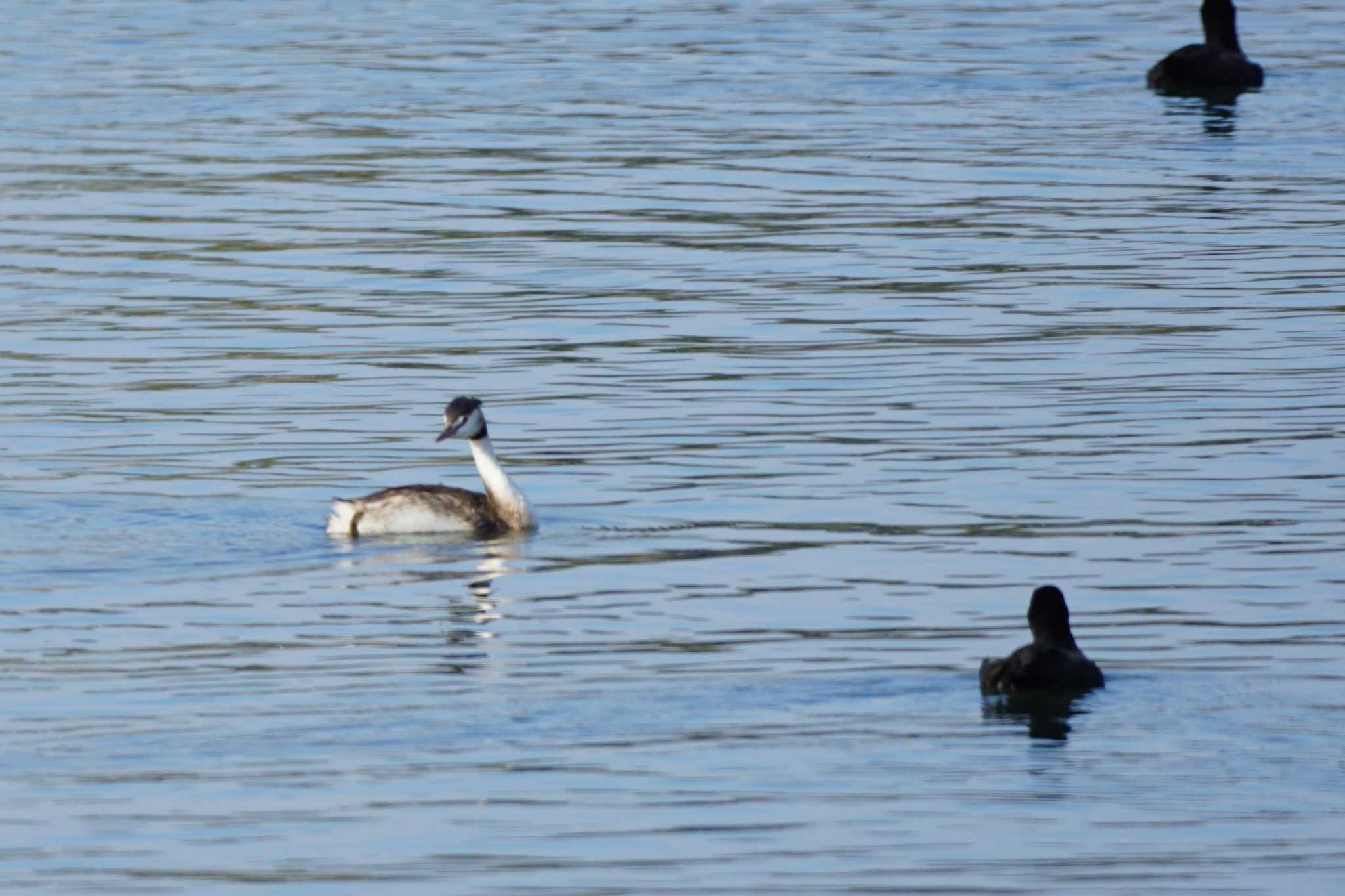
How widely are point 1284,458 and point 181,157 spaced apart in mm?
17747

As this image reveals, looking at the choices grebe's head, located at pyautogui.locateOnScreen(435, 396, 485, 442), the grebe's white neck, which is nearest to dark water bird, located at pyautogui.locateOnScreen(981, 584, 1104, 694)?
the grebe's white neck

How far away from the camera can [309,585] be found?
16078mm

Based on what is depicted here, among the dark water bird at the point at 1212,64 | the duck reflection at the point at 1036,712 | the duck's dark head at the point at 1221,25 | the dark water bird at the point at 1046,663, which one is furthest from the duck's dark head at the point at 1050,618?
the duck's dark head at the point at 1221,25

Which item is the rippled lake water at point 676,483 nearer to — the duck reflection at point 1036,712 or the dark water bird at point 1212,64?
the duck reflection at point 1036,712

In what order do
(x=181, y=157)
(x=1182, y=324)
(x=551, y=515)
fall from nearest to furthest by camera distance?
(x=551, y=515) < (x=1182, y=324) < (x=181, y=157)

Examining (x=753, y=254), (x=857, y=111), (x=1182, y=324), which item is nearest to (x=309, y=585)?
(x=1182, y=324)

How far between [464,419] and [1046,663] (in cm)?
575

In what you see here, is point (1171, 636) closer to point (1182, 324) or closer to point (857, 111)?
point (1182, 324)

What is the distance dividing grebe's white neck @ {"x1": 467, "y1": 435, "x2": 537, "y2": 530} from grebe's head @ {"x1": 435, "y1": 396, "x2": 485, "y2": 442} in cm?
20

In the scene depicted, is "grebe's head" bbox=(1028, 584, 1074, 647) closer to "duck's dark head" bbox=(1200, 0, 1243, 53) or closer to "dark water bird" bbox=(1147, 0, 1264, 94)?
Answer: "dark water bird" bbox=(1147, 0, 1264, 94)

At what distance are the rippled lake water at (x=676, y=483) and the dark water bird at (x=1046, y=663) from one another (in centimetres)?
18

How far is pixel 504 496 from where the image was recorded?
17.4m

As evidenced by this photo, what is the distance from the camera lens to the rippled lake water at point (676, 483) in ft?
38.3

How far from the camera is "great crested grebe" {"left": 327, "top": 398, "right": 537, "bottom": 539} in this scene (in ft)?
55.7
